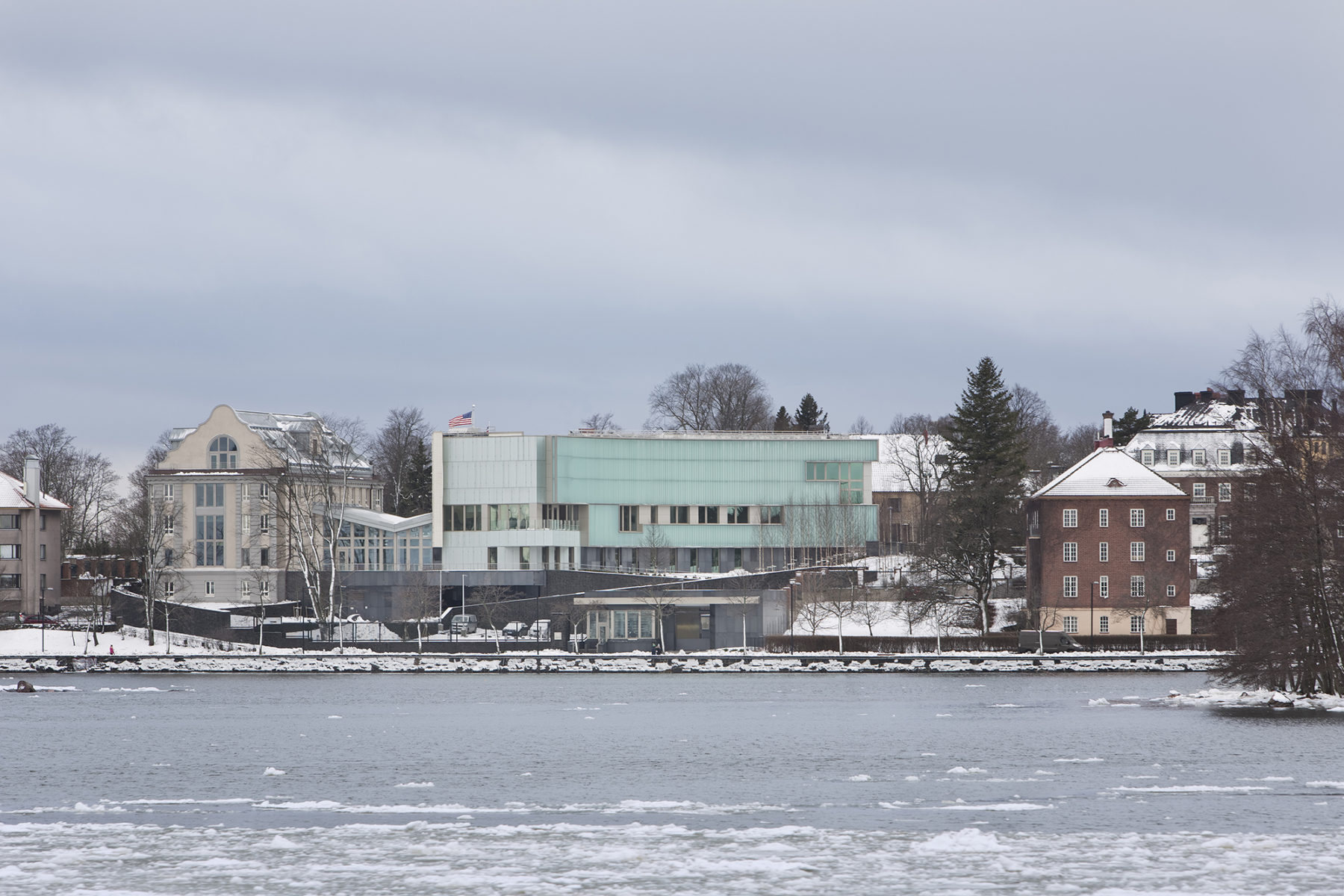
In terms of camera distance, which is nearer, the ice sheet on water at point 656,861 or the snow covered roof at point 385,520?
the ice sheet on water at point 656,861

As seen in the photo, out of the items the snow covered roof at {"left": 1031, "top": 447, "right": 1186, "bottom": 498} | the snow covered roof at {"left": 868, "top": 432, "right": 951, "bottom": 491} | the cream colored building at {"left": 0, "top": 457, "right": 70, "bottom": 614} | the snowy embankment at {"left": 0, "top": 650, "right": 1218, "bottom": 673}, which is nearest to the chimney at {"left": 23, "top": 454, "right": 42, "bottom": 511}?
the cream colored building at {"left": 0, "top": 457, "right": 70, "bottom": 614}

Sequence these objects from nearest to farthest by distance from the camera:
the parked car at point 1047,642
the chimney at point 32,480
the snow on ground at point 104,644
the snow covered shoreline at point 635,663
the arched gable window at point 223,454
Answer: the snow covered shoreline at point 635,663 → the parked car at point 1047,642 → the snow on ground at point 104,644 → the chimney at point 32,480 → the arched gable window at point 223,454

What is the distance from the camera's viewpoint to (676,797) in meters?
36.6

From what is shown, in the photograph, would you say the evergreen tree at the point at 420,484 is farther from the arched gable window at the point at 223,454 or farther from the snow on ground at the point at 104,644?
the snow on ground at the point at 104,644

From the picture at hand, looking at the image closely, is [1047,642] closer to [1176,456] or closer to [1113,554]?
[1113,554]

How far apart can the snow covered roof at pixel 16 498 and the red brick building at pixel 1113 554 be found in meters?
74.3

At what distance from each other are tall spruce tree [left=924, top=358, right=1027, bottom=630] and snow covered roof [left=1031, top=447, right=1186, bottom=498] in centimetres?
313

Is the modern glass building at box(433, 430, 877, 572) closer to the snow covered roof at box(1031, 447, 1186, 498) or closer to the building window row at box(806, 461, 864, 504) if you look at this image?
the building window row at box(806, 461, 864, 504)

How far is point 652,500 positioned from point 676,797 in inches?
3379

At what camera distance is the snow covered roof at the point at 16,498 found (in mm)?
119250

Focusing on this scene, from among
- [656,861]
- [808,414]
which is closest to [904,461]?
[808,414]

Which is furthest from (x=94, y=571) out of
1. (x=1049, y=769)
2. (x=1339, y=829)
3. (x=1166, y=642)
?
(x=1339, y=829)

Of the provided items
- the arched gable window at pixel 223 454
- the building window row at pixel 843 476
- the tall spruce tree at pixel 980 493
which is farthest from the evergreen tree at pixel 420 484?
the tall spruce tree at pixel 980 493

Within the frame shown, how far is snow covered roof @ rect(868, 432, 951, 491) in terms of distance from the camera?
490 feet
